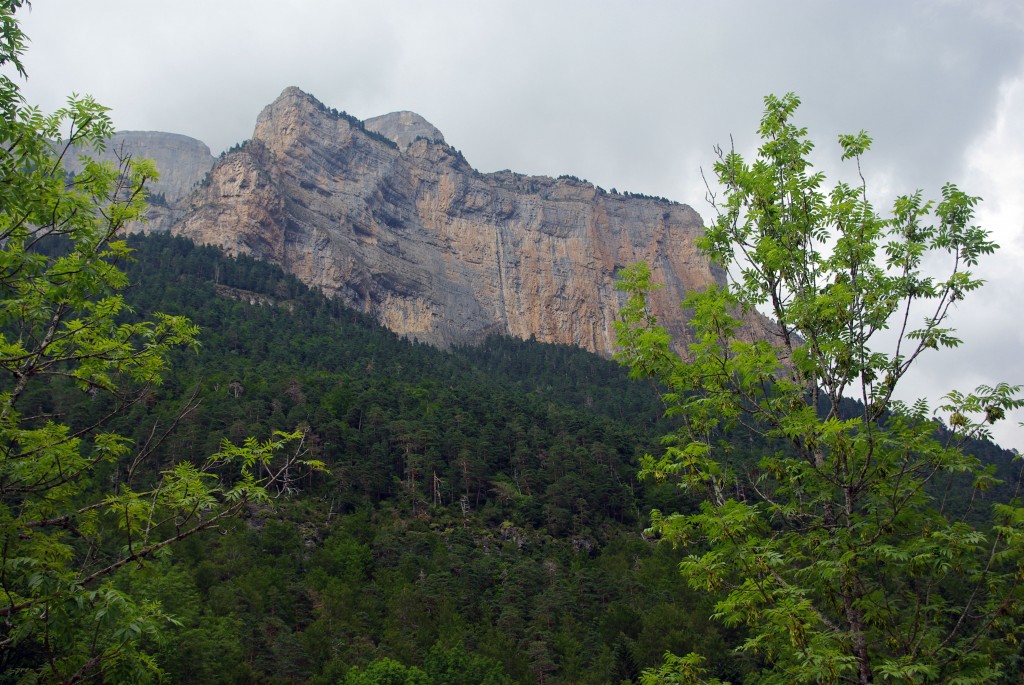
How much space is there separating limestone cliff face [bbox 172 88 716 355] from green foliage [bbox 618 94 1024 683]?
136075 mm

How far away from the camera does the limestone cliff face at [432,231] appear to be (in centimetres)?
14400

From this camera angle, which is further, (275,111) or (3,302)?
(275,111)

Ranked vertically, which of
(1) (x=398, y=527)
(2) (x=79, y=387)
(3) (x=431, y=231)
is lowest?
(1) (x=398, y=527)

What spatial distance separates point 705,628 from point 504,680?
13.1 metres

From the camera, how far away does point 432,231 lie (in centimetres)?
16888

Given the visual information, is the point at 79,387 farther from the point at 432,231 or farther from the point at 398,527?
the point at 432,231

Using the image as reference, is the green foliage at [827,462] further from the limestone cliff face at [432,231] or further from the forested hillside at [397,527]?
the limestone cliff face at [432,231]

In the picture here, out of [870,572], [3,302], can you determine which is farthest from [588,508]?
[3,302]

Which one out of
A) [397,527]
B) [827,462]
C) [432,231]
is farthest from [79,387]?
Result: [432,231]

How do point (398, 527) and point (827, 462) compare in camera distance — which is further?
point (398, 527)

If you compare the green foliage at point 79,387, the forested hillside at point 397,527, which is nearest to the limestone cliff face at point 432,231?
the forested hillside at point 397,527

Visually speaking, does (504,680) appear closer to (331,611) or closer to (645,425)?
(331,611)

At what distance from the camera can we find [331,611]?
35.1 meters

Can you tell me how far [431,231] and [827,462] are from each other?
165397 mm
